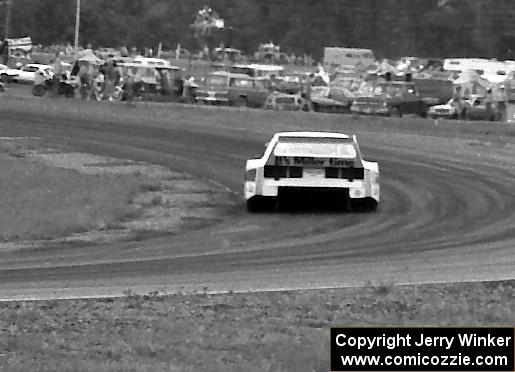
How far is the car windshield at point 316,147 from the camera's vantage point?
18.3 metres

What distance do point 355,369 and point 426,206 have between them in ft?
41.5

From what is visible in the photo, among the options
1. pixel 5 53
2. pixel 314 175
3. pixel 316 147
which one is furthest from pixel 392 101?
pixel 5 53

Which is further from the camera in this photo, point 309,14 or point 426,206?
point 309,14

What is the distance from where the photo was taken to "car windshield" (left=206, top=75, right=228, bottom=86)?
45188 millimetres

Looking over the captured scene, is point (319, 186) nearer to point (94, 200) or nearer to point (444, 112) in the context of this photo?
point (94, 200)

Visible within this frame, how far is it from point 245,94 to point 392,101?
5.54 meters

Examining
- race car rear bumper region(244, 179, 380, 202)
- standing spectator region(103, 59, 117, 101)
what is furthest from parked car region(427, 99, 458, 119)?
race car rear bumper region(244, 179, 380, 202)

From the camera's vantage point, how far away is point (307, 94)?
4409 cm

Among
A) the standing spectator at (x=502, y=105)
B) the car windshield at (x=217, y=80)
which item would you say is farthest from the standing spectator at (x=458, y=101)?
the car windshield at (x=217, y=80)

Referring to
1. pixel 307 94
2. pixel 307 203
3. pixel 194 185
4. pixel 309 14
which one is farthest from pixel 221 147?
pixel 309 14

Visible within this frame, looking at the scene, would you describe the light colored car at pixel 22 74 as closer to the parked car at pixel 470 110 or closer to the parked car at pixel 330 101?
the parked car at pixel 330 101

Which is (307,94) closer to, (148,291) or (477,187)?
(477,187)

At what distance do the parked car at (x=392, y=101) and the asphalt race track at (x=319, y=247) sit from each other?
13.7 m

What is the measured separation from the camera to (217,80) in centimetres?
4553
